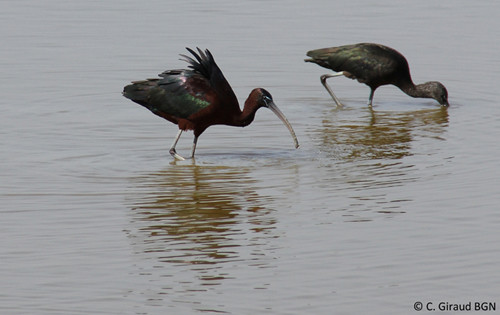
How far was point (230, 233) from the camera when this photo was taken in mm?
10156

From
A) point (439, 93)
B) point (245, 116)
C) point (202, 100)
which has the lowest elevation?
point (439, 93)

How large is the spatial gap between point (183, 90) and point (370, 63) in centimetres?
548

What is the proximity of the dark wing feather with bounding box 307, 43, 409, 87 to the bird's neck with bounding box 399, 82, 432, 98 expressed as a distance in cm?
26

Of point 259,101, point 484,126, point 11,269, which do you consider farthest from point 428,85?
point 11,269

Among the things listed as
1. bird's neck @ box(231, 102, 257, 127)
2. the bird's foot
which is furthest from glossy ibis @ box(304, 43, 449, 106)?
the bird's foot

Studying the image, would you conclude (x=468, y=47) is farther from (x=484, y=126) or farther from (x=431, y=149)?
(x=431, y=149)

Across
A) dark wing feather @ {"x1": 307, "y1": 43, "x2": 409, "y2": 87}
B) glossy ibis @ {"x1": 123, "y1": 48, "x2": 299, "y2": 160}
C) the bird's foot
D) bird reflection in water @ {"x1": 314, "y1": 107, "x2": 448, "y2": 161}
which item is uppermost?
glossy ibis @ {"x1": 123, "y1": 48, "x2": 299, "y2": 160}

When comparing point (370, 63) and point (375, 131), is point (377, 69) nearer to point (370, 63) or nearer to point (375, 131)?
point (370, 63)

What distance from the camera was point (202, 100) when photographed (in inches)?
531

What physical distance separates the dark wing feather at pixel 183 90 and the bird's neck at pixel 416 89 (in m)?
5.69

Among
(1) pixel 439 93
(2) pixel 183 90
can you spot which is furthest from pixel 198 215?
(1) pixel 439 93

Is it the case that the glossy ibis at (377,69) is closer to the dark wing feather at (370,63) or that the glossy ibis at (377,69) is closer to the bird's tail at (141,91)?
the dark wing feather at (370,63)

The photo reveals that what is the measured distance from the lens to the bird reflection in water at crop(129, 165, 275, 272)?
9.57 meters

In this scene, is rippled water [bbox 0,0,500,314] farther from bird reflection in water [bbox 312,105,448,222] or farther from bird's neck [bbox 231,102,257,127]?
bird's neck [bbox 231,102,257,127]
